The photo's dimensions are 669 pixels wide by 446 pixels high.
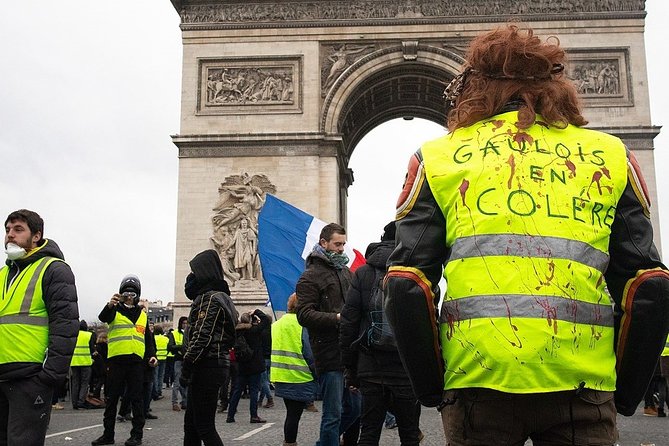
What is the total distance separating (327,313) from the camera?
584 centimetres

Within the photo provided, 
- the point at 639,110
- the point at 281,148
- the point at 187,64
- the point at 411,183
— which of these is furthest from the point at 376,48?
the point at 411,183

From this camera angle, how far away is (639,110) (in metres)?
21.5

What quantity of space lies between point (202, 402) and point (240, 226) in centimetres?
1584

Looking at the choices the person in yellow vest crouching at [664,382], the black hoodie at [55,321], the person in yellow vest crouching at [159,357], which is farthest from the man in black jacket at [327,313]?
the person in yellow vest crouching at [159,357]

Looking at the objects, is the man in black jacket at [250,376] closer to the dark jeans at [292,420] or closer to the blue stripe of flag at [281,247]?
the blue stripe of flag at [281,247]

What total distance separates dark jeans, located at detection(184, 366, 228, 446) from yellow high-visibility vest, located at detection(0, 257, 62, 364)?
4.31ft

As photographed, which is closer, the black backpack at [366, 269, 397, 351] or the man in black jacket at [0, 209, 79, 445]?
the man in black jacket at [0, 209, 79, 445]

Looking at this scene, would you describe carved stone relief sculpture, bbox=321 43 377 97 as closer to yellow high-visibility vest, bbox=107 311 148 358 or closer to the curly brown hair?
yellow high-visibility vest, bbox=107 311 148 358

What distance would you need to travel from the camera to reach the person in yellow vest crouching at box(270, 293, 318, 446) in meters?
6.59

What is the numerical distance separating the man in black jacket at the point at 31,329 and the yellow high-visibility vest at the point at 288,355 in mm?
2799

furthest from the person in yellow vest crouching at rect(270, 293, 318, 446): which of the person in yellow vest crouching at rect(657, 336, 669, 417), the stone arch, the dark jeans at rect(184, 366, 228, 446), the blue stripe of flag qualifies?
the stone arch

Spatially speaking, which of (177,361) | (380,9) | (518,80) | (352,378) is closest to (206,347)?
(352,378)

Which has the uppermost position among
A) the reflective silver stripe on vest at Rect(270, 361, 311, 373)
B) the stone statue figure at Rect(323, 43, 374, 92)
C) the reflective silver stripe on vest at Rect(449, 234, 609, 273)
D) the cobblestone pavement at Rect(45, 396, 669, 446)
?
the stone statue figure at Rect(323, 43, 374, 92)

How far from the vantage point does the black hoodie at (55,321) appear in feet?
14.1
